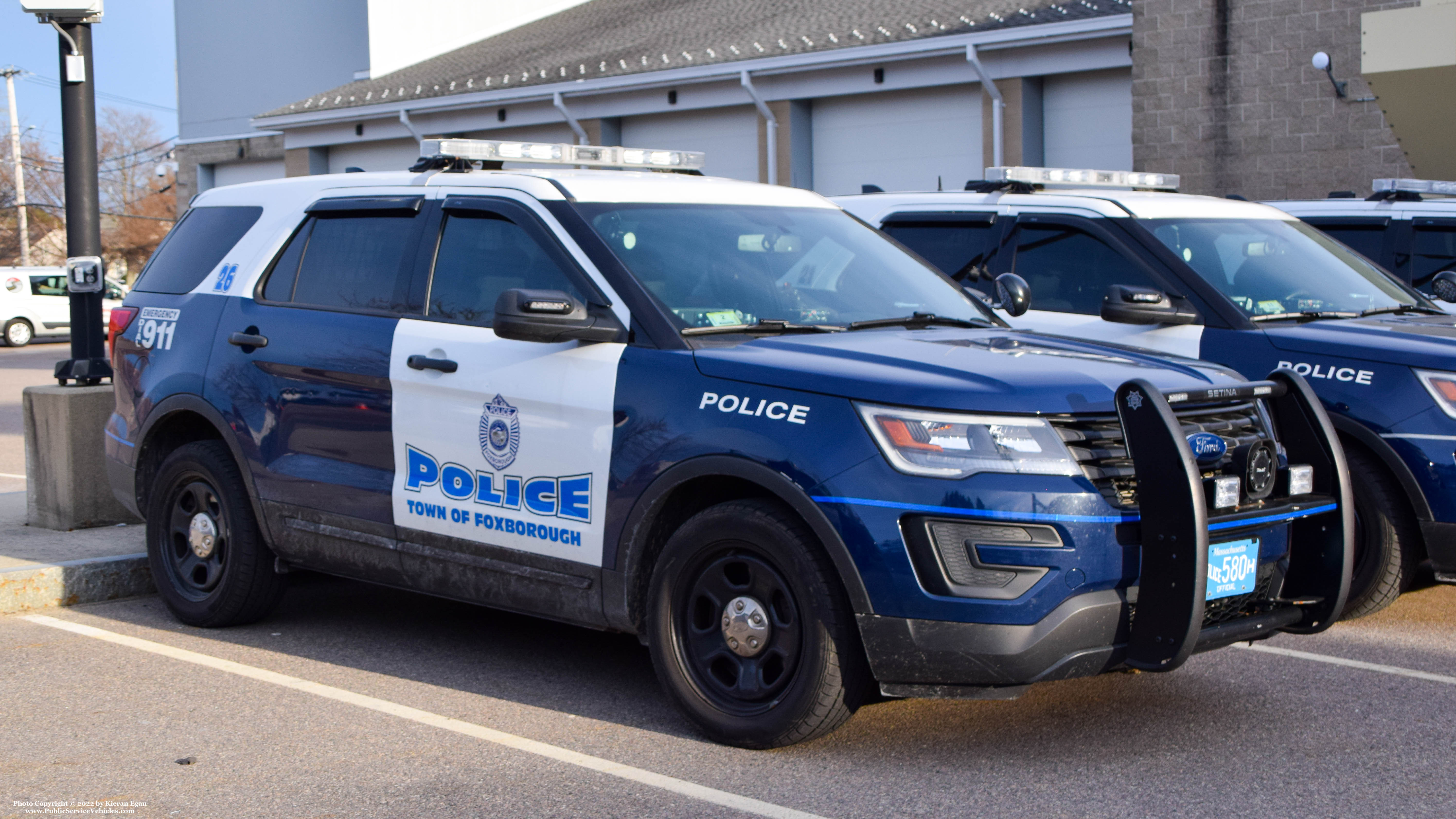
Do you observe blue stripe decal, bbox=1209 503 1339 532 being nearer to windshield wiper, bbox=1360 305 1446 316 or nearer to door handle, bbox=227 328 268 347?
windshield wiper, bbox=1360 305 1446 316

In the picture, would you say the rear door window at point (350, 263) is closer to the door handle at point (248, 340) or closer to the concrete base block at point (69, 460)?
the door handle at point (248, 340)

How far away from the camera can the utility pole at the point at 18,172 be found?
52.7m

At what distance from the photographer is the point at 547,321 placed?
505 centimetres

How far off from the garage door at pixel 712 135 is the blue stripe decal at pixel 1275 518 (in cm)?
2088

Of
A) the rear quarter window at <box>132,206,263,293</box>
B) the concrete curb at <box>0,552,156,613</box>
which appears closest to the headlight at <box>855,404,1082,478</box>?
the rear quarter window at <box>132,206,263,293</box>

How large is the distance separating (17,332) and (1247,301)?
36.1 metres

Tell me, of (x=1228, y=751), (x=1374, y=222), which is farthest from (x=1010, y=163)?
(x=1228, y=751)

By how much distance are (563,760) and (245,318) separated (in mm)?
2746

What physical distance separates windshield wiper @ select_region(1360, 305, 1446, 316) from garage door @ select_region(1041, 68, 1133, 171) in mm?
13760

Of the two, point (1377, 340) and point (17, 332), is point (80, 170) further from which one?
point (17, 332)

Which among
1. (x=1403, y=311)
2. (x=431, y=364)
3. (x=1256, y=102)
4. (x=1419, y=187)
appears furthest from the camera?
(x=1256, y=102)

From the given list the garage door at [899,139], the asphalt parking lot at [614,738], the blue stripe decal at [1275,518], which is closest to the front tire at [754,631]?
the asphalt parking lot at [614,738]

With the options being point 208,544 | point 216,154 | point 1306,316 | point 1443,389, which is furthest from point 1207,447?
point 216,154

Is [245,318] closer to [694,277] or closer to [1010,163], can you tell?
[694,277]
